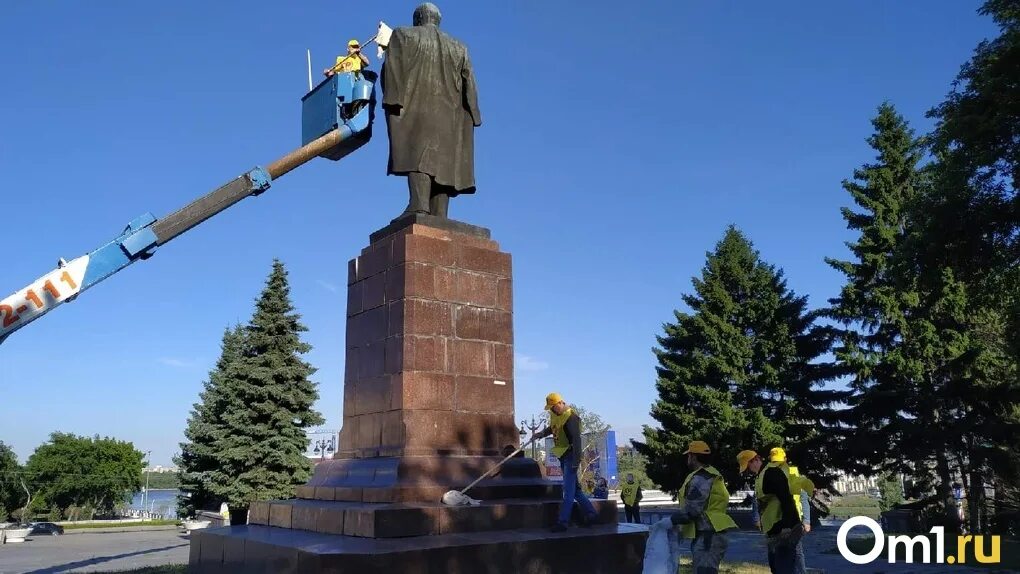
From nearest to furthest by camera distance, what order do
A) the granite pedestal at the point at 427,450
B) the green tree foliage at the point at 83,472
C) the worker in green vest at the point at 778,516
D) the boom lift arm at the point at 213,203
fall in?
the worker in green vest at the point at 778,516 → the granite pedestal at the point at 427,450 → the boom lift arm at the point at 213,203 → the green tree foliage at the point at 83,472

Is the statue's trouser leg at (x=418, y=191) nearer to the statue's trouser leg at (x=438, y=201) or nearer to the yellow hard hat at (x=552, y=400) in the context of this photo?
the statue's trouser leg at (x=438, y=201)

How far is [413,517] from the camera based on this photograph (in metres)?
6.20

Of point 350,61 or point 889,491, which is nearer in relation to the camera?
point 350,61

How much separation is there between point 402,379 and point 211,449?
18.0 m

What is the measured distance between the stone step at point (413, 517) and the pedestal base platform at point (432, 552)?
0.36 ft

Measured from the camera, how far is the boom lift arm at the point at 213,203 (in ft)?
37.8

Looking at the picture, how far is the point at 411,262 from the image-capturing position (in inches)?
307

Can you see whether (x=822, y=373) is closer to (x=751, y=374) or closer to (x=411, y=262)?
(x=751, y=374)

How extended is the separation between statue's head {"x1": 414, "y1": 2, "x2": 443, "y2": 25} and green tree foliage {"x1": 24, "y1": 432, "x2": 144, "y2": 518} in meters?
51.7

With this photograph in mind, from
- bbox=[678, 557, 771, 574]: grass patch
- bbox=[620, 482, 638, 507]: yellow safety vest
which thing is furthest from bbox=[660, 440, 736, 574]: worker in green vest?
bbox=[620, 482, 638, 507]: yellow safety vest

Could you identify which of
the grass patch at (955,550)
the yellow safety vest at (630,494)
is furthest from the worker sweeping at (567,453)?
the yellow safety vest at (630,494)

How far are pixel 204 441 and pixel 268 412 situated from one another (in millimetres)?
4037

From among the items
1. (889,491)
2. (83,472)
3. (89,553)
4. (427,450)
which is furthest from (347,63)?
(83,472)

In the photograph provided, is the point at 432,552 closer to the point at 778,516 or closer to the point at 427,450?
the point at 427,450
